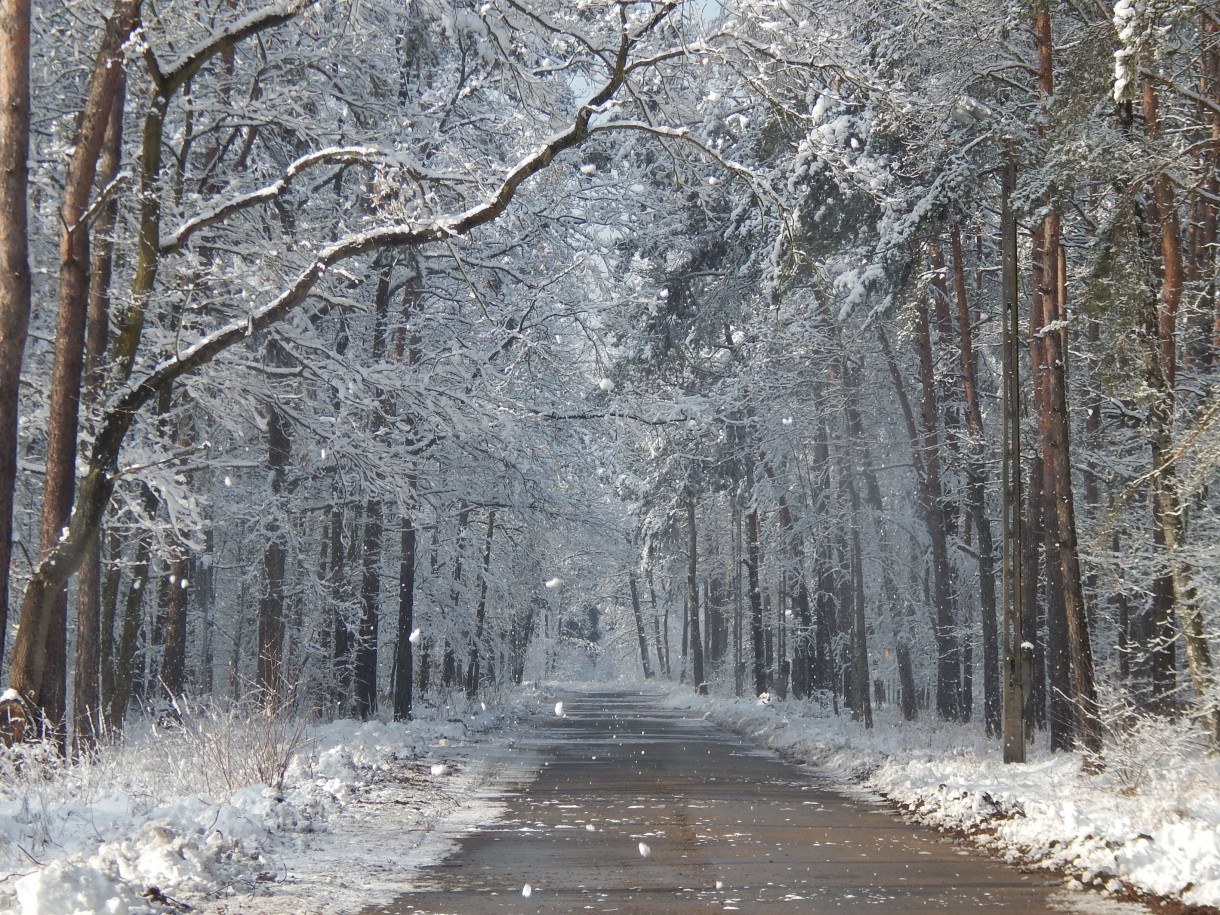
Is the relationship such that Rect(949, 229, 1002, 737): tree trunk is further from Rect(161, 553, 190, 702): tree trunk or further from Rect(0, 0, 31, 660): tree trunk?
Rect(0, 0, 31, 660): tree trunk

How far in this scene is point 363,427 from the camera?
1659 centimetres

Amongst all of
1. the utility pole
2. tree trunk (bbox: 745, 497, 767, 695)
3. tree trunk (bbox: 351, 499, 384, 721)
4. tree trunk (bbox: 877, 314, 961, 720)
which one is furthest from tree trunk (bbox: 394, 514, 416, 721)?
tree trunk (bbox: 745, 497, 767, 695)

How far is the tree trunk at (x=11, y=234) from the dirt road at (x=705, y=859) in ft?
18.2

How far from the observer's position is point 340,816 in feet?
37.2

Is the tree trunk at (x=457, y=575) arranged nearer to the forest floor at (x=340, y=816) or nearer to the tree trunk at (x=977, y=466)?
the tree trunk at (x=977, y=466)

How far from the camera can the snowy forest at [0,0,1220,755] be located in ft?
37.8

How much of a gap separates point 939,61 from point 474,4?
7.70 metres

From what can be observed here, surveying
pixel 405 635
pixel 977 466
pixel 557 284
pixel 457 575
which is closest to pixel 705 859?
pixel 557 284

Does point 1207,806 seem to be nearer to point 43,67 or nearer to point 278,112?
point 278,112

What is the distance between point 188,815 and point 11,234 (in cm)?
599

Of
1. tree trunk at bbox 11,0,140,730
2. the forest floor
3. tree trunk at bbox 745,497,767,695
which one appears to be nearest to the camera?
the forest floor

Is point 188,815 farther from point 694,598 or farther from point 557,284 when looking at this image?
point 694,598

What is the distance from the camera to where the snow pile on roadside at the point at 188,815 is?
6676mm

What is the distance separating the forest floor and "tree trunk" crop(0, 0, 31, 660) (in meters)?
2.55
